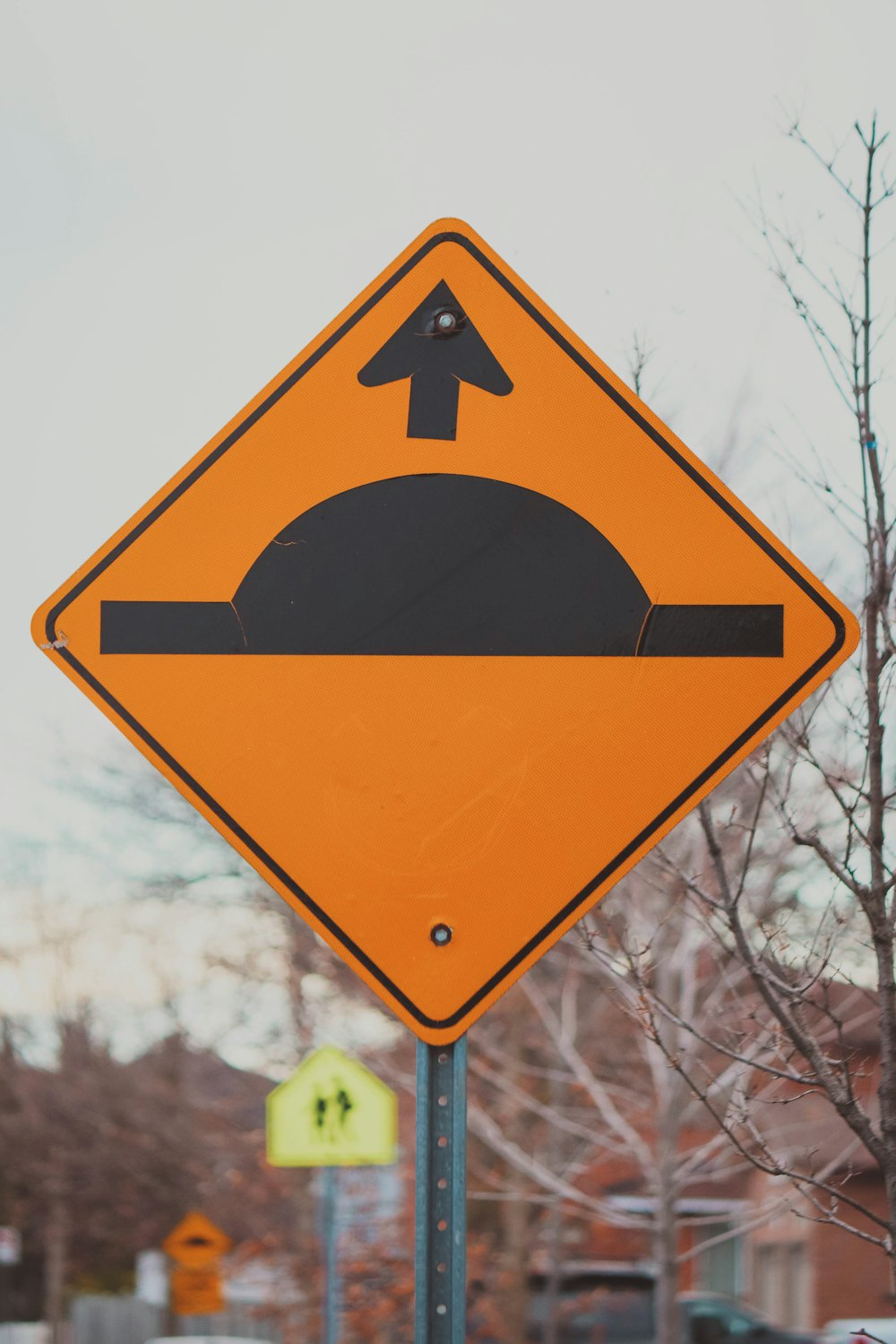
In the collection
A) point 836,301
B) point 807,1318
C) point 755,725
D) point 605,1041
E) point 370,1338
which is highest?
point 836,301

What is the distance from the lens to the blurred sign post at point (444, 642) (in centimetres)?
204

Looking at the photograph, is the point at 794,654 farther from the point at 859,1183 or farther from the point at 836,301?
the point at 859,1183

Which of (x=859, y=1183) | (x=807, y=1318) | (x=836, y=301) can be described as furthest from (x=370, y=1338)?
(x=836, y=301)

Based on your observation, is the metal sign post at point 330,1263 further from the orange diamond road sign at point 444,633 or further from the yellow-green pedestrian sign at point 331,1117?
the orange diamond road sign at point 444,633

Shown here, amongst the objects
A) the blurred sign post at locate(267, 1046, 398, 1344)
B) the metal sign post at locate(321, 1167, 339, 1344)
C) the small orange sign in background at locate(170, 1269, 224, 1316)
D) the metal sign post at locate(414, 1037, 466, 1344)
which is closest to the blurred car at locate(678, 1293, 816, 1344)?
the small orange sign in background at locate(170, 1269, 224, 1316)

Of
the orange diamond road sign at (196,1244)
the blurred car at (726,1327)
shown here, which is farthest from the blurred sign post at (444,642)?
the blurred car at (726,1327)

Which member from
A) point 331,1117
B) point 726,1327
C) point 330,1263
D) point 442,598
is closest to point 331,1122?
point 331,1117

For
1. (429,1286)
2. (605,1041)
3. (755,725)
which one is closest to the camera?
(429,1286)

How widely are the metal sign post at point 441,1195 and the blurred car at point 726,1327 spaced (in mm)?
16211

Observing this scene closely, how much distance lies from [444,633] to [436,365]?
0.43 meters

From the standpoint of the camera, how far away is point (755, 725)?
2.10 metres

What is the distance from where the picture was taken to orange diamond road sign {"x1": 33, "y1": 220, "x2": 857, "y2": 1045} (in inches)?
80.7

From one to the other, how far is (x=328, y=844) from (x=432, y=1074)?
0.34 meters

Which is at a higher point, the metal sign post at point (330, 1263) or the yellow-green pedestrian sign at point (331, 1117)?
the yellow-green pedestrian sign at point (331, 1117)
